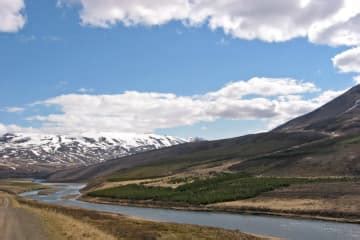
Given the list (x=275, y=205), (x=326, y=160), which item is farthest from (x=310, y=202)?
(x=326, y=160)

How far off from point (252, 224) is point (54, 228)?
89.7 ft

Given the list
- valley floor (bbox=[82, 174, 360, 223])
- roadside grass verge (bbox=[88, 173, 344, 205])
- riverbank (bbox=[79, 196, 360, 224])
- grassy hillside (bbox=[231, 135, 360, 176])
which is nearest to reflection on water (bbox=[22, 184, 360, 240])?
riverbank (bbox=[79, 196, 360, 224])

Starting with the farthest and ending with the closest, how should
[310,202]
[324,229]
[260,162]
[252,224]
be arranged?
[260,162]
[310,202]
[252,224]
[324,229]

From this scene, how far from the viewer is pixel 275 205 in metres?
84.2

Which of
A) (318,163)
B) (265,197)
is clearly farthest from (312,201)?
(318,163)

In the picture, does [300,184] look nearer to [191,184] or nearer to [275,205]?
[275,205]

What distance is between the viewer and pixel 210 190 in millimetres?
114062

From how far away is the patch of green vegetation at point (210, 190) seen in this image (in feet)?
331

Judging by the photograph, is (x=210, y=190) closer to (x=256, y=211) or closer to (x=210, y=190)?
(x=210, y=190)

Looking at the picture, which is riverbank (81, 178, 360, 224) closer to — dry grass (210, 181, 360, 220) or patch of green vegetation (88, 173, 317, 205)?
dry grass (210, 181, 360, 220)

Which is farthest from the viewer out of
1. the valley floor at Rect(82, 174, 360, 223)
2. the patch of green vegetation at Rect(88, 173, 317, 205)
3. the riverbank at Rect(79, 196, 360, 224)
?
the patch of green vegetation at Rect(88, 173, 317, 205)

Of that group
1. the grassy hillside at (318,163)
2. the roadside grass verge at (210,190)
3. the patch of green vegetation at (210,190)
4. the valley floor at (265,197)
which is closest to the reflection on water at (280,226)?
the valley floor at (265,197)

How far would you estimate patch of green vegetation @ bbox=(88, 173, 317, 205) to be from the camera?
331ft

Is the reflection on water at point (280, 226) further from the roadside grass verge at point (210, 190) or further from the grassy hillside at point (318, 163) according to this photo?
the grassy hillside at point (318, 163)
